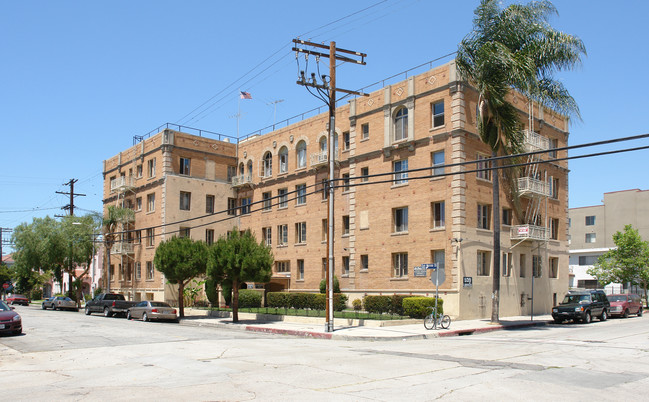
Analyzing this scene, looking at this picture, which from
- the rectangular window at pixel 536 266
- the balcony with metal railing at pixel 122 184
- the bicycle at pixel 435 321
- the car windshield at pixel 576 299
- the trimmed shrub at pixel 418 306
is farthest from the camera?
the balcony with metal railing at pixel 122 184

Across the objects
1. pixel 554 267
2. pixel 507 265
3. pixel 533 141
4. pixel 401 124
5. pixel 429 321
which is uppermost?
pixel 401 124

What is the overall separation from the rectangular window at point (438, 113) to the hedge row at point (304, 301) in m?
12.3

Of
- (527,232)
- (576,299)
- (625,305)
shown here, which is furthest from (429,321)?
(625,305)

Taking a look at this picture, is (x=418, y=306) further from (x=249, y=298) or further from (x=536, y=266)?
(x=249, y=298)

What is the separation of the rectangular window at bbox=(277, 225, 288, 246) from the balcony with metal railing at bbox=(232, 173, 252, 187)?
5.54 metres

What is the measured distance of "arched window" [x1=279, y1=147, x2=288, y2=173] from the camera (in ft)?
152

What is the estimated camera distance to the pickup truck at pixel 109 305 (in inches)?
1607

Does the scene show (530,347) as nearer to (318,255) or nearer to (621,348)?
(621,348)

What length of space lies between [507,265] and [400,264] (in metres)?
6.55

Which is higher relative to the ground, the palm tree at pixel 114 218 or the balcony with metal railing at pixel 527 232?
the palm tree at pixel 114 218

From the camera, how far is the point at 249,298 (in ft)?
138

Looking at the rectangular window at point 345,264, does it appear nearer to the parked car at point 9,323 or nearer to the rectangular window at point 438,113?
the rectangular window at point 438,113

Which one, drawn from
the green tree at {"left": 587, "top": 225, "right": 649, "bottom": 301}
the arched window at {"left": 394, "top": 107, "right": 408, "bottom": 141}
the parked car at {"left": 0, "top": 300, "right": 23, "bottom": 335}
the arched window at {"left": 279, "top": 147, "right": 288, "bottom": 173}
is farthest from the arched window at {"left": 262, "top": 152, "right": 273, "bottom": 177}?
the green tree at {"left": 587, "top": 225, "right": 649, "bottom": 301}

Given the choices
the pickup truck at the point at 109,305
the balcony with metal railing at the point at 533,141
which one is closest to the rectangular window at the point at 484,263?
the balcony with metal railing at the point at 533,141
